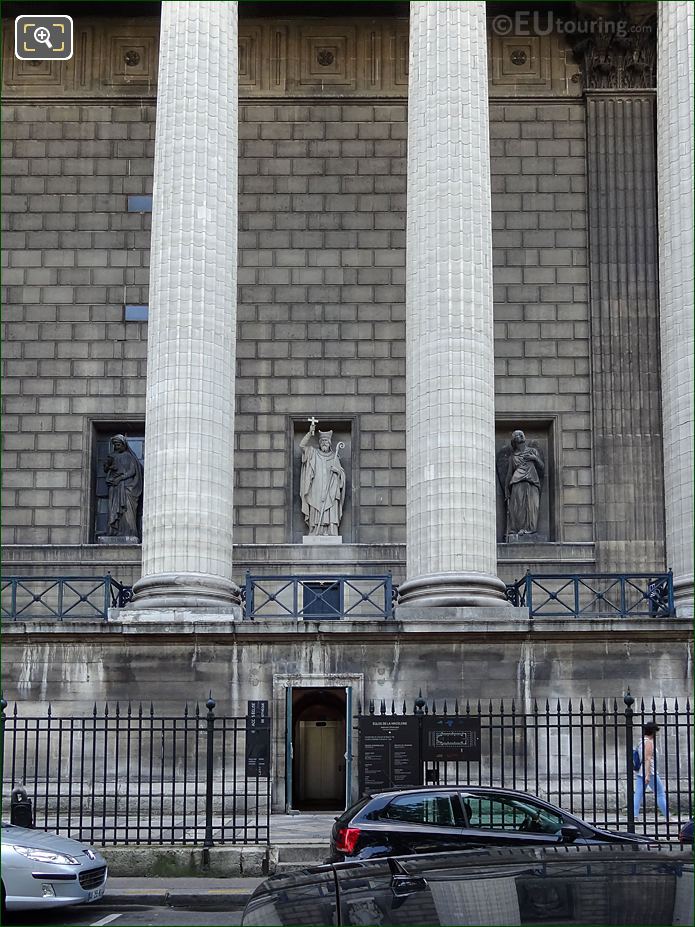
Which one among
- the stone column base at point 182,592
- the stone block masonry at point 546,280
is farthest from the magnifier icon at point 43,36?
the stone column base at point 182,592

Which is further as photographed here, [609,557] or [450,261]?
[609,557]

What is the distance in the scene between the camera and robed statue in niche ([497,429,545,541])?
3484 cm

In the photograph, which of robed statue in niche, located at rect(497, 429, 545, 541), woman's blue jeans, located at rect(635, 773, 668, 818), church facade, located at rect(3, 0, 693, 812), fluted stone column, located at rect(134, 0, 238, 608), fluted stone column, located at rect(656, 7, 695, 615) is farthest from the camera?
robed statue in niche, located at rect(497, 429, 545, 541)

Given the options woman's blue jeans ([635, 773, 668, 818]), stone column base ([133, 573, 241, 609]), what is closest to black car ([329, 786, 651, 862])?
woman's blue jeans ([635, 773, 668, 818])

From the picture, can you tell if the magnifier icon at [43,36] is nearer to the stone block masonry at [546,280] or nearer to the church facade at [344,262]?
the church facade at [344,262]

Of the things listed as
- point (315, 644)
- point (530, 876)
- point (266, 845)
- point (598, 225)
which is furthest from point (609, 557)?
point (530, 876)

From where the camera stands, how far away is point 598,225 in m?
36.2

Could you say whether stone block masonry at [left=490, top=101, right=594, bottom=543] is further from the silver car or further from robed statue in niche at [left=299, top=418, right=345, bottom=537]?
the silver car

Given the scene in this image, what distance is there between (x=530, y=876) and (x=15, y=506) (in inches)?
1211

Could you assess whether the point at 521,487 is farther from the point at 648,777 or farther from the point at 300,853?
the point at 300,853

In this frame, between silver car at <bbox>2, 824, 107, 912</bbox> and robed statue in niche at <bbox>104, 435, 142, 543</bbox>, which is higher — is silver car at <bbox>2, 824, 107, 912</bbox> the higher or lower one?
the lower one

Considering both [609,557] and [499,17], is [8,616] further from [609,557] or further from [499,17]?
[499,17]

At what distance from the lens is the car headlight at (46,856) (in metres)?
15.9

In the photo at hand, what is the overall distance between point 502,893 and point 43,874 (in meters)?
11.2
